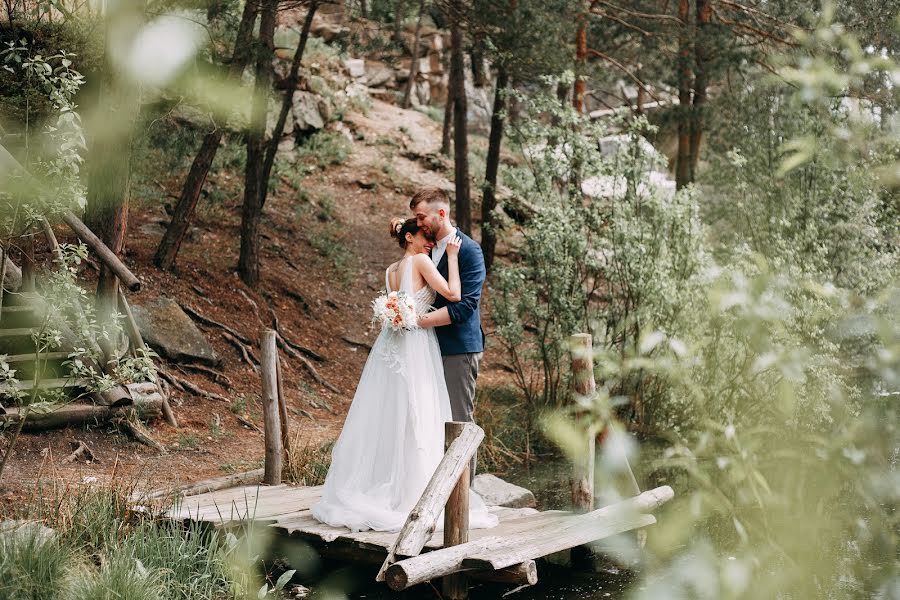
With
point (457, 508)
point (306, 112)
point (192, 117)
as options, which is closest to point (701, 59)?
point (192, 117)

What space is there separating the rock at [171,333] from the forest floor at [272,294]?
0.71 feet

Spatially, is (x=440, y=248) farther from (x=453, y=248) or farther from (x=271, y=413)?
(x=271, y=413)

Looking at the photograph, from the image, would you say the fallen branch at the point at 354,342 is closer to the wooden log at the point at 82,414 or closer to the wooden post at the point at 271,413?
the wooden log at the point at 82,414

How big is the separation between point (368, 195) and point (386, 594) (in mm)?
15359

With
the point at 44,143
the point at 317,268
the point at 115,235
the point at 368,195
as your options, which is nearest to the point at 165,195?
the point at 317,268

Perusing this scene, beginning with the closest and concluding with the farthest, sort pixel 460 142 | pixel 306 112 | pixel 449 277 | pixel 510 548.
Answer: pixel 510 548
pixel 449 277
pixel 460 142
pixel 306 112

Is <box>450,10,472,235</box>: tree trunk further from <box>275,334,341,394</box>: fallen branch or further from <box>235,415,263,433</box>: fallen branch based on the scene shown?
<box>235,415,263,433</box>: fallen branch

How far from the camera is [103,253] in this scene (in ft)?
26.0

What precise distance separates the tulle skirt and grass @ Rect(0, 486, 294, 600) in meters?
0.65

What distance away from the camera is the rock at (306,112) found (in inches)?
859

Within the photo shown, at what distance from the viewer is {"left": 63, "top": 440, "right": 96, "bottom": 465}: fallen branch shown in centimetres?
836

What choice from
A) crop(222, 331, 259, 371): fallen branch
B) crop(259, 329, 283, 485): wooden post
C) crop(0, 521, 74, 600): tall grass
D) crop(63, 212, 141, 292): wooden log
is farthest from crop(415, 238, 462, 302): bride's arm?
crop(222, 331, 259, 371): fallen branch

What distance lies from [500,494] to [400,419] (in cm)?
226

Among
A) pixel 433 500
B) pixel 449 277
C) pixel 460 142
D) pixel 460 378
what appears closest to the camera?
pixel 433 500
